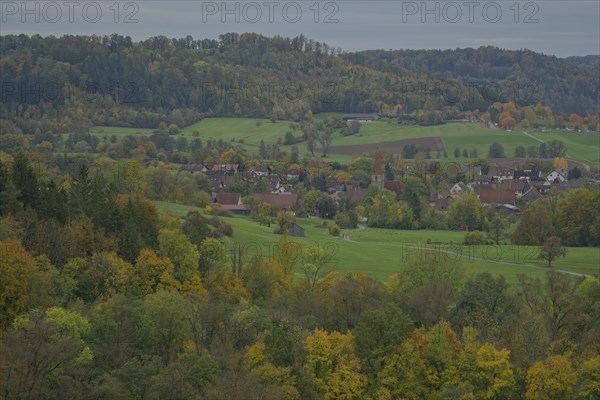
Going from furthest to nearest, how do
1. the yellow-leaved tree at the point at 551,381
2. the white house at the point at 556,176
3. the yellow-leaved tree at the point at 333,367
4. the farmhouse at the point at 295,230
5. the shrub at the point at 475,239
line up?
1. the white house at the point at 556,176
2. the shrub at the point at 475,239
3. the farmhouse at the point at 295,230
4. the yellow-leaved tree at the point at 333,367
5. the yellow-leaved tree at the point at 551,381

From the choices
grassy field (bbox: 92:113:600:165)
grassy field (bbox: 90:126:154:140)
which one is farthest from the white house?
grassy field (bbox: 90:126:154:140)

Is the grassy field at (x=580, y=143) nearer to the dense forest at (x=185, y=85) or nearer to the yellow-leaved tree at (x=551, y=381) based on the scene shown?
the dense forest at (x=185, y=85)

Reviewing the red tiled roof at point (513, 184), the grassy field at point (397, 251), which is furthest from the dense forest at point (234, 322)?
the red tiled roof at point (513, 184)

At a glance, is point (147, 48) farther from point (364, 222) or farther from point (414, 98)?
point (364, 222)

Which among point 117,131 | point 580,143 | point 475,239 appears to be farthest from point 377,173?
point 580,143

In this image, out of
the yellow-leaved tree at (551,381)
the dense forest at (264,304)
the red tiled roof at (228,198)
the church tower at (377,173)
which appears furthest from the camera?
the church tower at (377,173)
